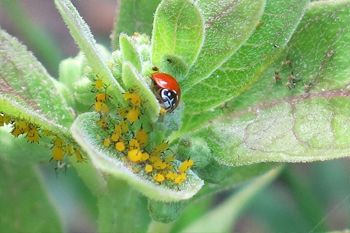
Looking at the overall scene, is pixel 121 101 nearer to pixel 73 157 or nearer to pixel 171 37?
pixel 171 37

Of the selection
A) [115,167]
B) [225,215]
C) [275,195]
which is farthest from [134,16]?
[275,195]

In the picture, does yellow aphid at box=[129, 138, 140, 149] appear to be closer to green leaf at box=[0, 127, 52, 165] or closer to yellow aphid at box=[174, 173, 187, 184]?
yellow aphid at box=[174, 173, 187, 184]

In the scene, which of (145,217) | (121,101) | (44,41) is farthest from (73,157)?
(44,41)

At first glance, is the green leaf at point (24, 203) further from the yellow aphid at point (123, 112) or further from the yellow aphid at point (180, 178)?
the yellow aphid at point (180, 178)

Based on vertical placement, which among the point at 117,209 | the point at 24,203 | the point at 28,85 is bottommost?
the point at 24,203

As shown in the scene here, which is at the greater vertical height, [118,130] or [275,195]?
[118,130]

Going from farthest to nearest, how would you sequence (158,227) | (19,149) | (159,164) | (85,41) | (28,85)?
(158,227), (19,149), (28,85), (159,164), (85,41)

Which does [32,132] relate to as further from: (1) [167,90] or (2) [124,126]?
(1) [167,90]
